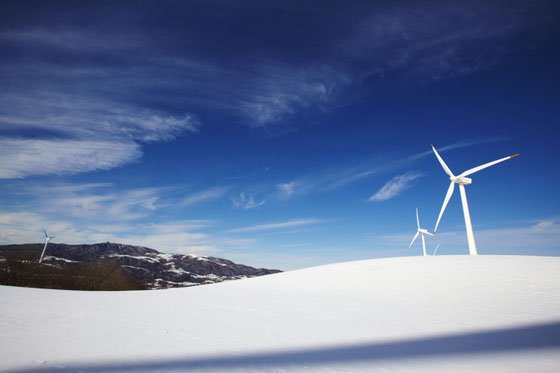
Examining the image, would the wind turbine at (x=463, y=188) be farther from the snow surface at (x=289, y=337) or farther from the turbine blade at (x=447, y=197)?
the snow surface at (x=289, y=337)

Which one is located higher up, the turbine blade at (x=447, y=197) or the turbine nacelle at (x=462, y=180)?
the turbine nacelle at (x=462, y=180)

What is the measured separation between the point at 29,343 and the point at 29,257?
8009cm

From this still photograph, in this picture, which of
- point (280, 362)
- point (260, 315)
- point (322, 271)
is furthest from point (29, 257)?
point (280, 362)

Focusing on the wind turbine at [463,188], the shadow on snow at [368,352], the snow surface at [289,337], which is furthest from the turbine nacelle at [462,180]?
the shadow on snow at [368,352]

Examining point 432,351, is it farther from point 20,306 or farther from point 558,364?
point 20,306

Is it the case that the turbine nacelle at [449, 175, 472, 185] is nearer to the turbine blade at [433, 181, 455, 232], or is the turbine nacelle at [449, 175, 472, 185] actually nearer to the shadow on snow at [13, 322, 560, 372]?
the turbine blade at [433, 181, 455, 232]

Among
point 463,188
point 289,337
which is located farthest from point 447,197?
point 289,337

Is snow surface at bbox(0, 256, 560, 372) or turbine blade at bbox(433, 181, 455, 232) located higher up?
turbine blade at bbox(433, 181, 455, 232)

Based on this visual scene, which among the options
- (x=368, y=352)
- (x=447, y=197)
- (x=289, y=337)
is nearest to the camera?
(x=368, y=352)

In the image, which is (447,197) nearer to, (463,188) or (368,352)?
(463,188)

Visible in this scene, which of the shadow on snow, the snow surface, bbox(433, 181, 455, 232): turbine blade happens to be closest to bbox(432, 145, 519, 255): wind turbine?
bbox(433, 181, 455, 232): turbine blade

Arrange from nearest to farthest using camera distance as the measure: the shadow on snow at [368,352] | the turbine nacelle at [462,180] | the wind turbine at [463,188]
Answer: the shadow on snow at [368,352] < the wind turbine at [463,188] < the turbine nacelle at [462,180]

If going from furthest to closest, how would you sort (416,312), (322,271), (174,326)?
(322,271), (416,312), (174,326)

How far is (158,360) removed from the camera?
5.09m
